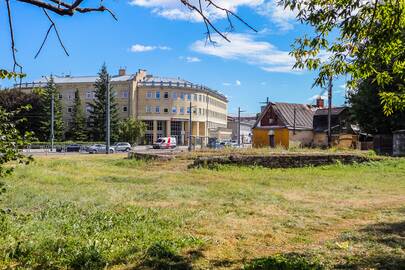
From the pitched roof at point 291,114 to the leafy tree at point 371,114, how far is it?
16.3 meters

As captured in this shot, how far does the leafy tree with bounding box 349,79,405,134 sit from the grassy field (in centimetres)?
2011

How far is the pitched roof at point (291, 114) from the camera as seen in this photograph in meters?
54.3

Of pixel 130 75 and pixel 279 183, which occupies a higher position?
pixel 130 75

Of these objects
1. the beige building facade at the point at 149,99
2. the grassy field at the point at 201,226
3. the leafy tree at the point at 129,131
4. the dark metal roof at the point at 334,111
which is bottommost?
the grassy field at the point at 201,226

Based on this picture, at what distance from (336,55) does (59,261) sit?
4.37 m

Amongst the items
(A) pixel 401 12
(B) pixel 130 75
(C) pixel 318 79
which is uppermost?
(B) pixel 130 75

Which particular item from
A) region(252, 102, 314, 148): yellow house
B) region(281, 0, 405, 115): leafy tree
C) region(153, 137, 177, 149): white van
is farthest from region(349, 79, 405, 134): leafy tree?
region(153, 137, 177, 149): white van

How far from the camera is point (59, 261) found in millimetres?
5699

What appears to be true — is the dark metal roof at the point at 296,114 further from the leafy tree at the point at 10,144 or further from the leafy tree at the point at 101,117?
the leafy tree at the point at 10,144

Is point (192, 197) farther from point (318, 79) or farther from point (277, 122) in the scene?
point (277, 122)

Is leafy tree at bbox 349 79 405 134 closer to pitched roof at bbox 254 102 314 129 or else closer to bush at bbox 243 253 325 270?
pitched roof at bbox 254 102 314 129

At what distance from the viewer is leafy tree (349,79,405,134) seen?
3469 centimetres

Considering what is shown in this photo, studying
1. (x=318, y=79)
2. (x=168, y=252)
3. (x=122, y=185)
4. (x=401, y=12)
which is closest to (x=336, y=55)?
(x=318, y=79)

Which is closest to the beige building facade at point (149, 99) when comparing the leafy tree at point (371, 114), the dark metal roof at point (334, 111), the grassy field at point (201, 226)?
the dark metal roof at point (334, 111)
